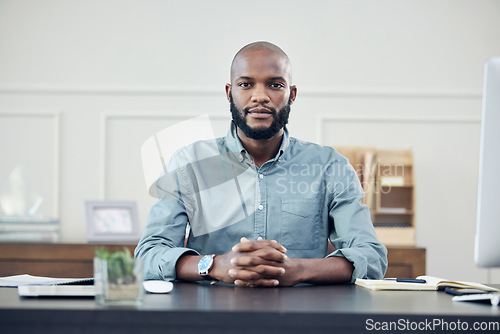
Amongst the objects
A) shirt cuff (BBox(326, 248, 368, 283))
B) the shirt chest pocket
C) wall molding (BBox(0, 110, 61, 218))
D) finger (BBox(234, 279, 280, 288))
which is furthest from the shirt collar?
wall molding (BBox(0, 110, 61, 218))

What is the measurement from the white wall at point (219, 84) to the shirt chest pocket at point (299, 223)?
1.59 metres

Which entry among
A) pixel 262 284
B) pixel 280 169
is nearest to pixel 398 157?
pixel 280 169

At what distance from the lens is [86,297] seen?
38.4 inches

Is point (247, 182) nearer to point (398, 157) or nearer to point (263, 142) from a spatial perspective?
point (263, 142)

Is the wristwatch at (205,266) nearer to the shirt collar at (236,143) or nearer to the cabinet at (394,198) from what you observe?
the shirt collar at (236,143)

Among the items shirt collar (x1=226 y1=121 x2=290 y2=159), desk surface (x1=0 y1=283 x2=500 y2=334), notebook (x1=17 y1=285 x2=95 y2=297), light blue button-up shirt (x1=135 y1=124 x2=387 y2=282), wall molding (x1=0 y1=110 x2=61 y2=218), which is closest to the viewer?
desk surface (x1=0 y1=283 x2=500 y2=334)

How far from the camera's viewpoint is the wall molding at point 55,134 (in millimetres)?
3232

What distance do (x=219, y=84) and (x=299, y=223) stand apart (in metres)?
1.75

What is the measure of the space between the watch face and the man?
223mm

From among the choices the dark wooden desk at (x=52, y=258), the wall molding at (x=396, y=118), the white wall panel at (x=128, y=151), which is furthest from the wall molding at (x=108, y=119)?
the wall molding at (x=396, y=118)

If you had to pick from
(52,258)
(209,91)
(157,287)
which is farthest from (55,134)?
(157,287)

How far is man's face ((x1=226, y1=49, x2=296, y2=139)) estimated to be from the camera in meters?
1.72

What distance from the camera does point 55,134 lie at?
10.7 feet

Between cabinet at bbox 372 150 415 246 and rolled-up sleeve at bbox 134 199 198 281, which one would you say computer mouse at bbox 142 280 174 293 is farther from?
cabinet at bbox 372 150 415 246
